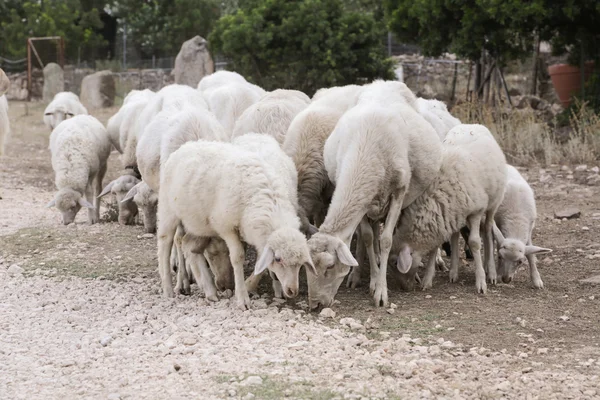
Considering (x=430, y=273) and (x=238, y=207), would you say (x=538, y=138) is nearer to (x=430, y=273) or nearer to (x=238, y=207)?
(x=430, y=273)

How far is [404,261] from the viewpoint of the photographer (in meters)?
7.12

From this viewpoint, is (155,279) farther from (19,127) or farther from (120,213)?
(19,127)

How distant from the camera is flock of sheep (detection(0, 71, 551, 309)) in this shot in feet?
A: 21.0

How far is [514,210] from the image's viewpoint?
7.96 meters

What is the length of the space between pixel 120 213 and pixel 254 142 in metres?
3.37

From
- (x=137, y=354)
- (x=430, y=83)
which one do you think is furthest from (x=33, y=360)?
(x=430, y=83)

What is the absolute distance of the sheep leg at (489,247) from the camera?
25.1 feet

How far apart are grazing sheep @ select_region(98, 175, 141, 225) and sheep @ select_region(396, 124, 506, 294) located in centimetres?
374

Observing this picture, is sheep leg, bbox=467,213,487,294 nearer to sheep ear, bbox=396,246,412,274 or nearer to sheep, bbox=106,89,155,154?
sheep ear, bbox=396,246,412,274

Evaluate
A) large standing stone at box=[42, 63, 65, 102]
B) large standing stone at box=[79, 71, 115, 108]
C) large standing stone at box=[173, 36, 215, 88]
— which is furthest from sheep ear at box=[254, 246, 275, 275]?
large standing stone at box=[42, 63, 65, 102]

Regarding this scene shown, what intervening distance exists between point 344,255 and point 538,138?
7738 millimetres

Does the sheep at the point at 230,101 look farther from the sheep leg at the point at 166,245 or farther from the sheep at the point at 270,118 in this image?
the sheep leg at the point at 166,245

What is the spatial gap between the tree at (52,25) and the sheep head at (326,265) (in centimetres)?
3021

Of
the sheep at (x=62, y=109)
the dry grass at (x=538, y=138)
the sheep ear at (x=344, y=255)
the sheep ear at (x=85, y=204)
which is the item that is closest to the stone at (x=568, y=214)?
the dry grass at (x=538, y=138)
